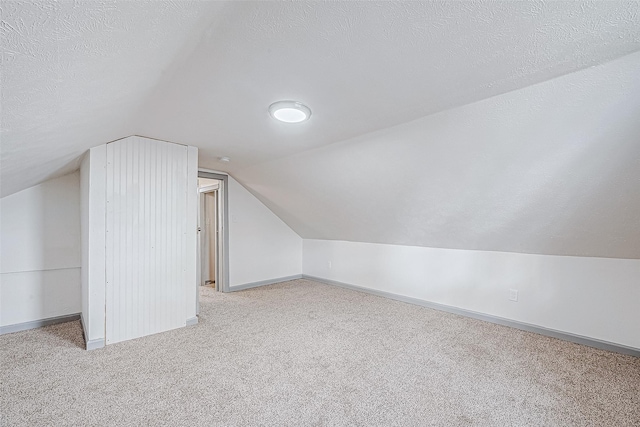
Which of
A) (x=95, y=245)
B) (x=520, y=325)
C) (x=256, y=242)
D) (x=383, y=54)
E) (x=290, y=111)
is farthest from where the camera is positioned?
(x=256, y=242)

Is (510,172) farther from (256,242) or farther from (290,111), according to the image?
(256,242)

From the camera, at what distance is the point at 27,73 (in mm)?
1047

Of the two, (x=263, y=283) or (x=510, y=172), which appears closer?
(x=510, y=172)

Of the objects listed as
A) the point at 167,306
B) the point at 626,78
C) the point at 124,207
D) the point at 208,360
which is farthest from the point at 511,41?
the point at 167,306

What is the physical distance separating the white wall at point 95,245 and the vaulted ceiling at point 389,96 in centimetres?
17

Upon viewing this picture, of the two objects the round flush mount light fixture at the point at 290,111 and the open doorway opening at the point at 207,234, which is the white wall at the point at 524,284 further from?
the open doorway opening at the point at 207,234

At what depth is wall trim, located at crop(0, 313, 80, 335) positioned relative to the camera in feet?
10.0

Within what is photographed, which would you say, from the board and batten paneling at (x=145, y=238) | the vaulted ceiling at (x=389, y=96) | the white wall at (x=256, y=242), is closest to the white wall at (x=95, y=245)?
the board and batten paneling at (x=145, y=238)

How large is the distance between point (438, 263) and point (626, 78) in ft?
8.72

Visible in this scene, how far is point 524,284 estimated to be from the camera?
3.10 m

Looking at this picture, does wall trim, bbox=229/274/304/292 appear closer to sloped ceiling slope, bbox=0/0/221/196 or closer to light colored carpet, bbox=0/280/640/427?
light colored carpet, bbox=0/280/640/427

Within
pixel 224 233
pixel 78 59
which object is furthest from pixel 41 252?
pixel 78 59

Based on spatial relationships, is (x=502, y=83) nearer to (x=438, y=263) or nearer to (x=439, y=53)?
(x=439, y=53)

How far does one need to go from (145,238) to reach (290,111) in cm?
203
